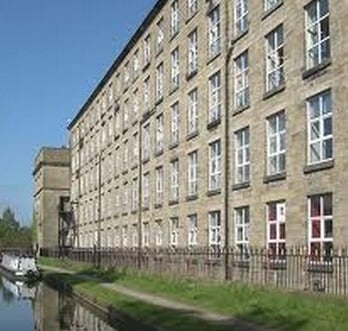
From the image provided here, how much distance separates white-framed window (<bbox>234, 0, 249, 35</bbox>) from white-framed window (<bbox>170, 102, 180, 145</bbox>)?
36.8 feet

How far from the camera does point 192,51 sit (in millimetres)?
46250

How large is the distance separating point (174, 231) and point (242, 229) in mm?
12693

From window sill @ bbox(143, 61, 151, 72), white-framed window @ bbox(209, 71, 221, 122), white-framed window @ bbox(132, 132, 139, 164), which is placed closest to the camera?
white-framed window @ bbox(209, 71, 221, 122)

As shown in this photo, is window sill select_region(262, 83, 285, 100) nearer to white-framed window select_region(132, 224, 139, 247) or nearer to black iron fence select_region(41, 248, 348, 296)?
black iron fence select_region(41, 248, 348, 296)

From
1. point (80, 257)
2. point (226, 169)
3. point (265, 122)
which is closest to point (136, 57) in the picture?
point (80, 257)

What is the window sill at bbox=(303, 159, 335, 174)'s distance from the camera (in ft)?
90.3

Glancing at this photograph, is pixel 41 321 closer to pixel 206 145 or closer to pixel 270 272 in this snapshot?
pixel 270 272

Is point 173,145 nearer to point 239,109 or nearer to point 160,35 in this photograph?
point 160,35

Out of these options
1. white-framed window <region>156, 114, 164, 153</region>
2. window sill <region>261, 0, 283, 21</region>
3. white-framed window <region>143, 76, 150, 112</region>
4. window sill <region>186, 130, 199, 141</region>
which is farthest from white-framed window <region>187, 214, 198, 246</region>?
white-framed window <region>143, 76, 150, 112</region>

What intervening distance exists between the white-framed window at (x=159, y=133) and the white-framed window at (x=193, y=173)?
692cm

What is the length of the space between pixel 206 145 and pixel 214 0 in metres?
6.82

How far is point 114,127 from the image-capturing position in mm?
71562

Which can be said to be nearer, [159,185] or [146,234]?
[159,185]

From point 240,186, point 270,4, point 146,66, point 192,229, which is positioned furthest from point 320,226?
point 146,66
